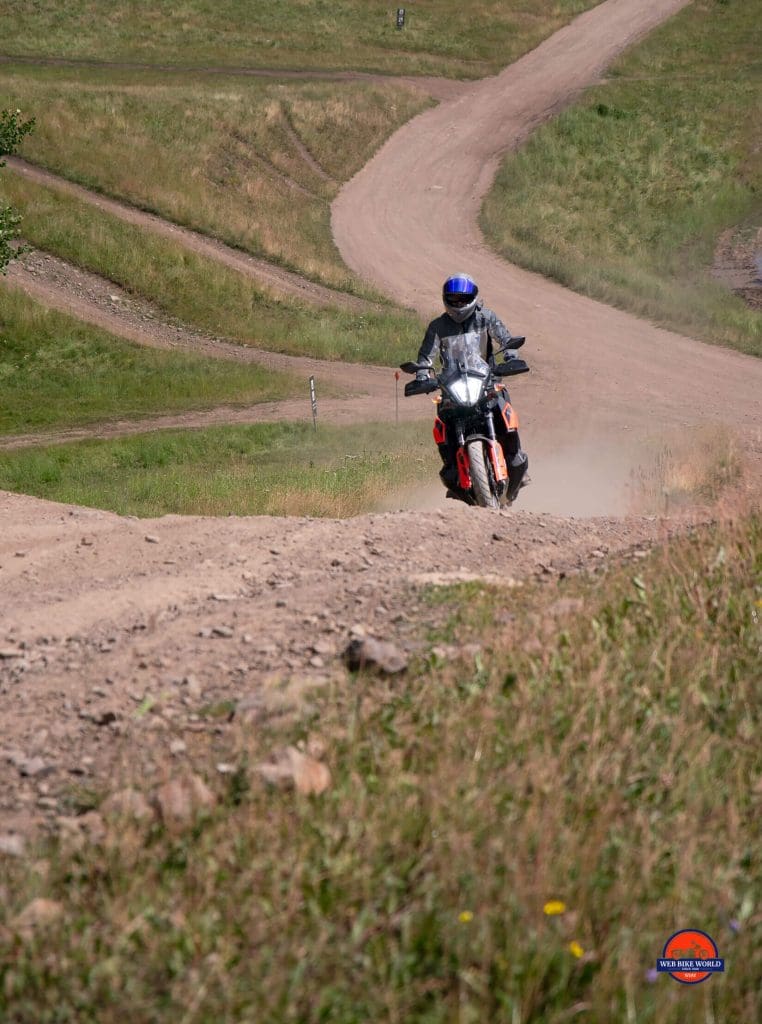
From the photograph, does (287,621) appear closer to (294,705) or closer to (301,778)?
(294,705)

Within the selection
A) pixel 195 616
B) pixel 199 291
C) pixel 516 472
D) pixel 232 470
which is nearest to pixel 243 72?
pixel 199 291

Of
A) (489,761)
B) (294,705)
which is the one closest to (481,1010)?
(489,761)

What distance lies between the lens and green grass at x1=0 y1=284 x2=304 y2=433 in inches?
950

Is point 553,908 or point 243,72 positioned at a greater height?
point 243,72

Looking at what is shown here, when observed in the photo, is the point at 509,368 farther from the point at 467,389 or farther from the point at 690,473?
the point at 690,473

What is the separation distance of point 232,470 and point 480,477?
28.3 ft

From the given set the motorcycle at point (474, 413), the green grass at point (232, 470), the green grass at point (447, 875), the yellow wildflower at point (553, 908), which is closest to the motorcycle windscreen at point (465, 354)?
the motorcycle at point (474, 413)

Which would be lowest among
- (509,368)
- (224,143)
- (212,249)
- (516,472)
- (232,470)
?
(516,472)

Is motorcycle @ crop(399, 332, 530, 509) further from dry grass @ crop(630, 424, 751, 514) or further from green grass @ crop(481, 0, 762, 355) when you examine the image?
green grass @ crop(481, 0, 762, 355)

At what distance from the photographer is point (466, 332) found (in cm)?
1118

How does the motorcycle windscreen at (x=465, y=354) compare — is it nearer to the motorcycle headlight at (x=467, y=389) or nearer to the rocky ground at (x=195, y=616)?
the motorcycle headlight at (x=467, y=389)

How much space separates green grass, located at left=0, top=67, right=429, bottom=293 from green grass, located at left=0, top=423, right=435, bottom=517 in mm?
13391

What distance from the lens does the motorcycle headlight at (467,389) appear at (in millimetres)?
10805

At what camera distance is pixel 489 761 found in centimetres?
423
